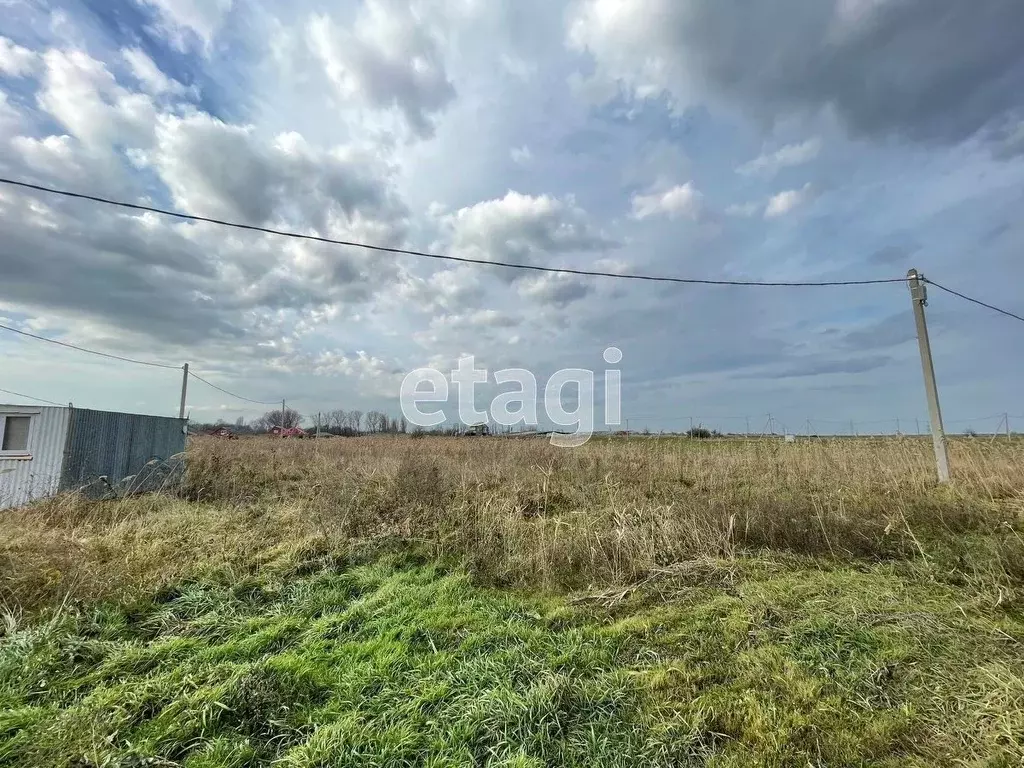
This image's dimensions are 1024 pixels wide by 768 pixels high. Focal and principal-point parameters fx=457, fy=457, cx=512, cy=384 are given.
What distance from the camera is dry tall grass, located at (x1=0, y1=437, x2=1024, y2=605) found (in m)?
4.59

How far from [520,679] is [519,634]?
2.09ft

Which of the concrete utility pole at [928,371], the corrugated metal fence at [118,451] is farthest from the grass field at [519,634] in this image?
the corrugated metal fence at [118,451]

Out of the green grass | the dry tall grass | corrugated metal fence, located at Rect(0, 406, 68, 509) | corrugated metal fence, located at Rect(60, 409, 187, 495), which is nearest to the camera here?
the green grass

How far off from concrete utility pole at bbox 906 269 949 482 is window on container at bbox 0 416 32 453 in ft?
54.3

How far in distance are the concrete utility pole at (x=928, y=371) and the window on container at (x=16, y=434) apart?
652 inches

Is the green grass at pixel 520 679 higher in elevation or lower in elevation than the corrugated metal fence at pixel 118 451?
lower

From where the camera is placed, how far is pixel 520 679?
2.82 metres

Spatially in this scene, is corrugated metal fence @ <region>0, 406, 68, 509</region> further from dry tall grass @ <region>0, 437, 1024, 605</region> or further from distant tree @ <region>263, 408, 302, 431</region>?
distant tree @ <region>263, 408, 302, 431</region>

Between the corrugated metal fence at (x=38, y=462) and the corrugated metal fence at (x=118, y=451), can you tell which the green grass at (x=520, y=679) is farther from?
the corrugated metal fence at (x=38, y=462)

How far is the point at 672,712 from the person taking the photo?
2.51 metres

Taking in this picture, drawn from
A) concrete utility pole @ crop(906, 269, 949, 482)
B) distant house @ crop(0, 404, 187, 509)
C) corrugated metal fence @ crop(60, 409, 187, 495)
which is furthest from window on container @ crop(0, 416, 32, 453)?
concrete utility pole @ crop(906, 269, 949, 482)

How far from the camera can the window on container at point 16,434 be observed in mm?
8172

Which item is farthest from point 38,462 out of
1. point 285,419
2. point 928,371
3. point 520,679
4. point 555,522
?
point 285,419

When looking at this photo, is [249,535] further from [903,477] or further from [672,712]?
[903,477]
